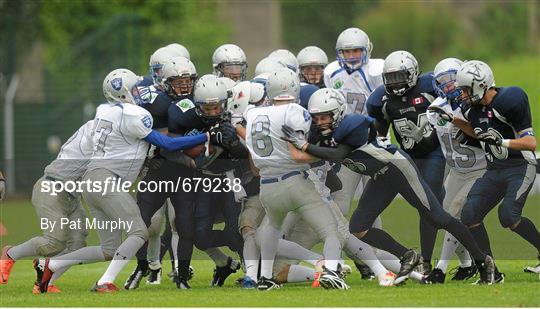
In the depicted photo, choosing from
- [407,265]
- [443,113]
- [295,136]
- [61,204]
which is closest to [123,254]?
[61,204]

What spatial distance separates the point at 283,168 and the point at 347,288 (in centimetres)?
105

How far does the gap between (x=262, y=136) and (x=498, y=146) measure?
187cm

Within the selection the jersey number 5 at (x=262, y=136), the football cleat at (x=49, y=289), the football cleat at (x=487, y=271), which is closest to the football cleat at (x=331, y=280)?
the jersey number 5 at (x=262, y=136)

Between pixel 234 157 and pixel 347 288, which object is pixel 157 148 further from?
pixel 347 288

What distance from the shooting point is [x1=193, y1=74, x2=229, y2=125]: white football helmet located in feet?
36.8

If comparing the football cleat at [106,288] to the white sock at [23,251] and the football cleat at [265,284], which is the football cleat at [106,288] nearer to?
the white sock at [23,251]

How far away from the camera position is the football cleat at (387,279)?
11.1m

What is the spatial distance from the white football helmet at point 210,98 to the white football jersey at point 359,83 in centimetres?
180

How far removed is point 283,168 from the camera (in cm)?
1089

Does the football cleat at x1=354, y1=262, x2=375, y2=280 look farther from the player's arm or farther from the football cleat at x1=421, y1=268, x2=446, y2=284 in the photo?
the player's arm

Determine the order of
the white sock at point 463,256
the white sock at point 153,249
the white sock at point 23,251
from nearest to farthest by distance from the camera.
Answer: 1. the white sock at point 23,251
2. the white sock at point 463,256
3. the white sock at point 153,249

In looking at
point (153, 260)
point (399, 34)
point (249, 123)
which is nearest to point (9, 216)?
point (153, 260)

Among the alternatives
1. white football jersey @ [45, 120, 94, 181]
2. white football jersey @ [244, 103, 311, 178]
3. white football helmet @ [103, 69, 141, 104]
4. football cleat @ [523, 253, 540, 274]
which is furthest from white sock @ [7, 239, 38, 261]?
football cleat @ [523, 253, 540, 274]

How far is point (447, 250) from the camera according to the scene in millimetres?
11625
